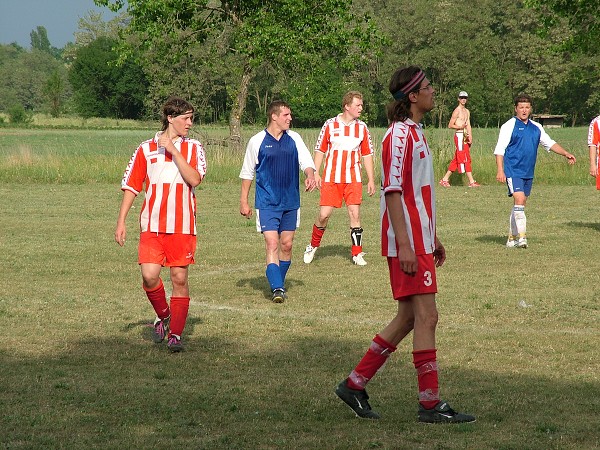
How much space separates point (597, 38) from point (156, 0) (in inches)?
577

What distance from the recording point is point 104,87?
324 feet

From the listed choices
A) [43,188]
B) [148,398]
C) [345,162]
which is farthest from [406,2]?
[148,398]

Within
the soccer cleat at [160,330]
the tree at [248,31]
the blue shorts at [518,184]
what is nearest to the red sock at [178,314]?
the soccer cleat at [160,330]

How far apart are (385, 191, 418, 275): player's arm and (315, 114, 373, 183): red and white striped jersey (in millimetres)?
7606

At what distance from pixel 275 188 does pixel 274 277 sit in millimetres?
910

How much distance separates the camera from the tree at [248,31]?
36812 millimetres

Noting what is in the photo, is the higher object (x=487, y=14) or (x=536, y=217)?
(x=487, y=14)

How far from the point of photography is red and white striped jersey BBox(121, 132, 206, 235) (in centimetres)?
837

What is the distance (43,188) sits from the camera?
86.2 ft

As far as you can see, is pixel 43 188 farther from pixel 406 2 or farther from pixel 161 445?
pixel 406 2

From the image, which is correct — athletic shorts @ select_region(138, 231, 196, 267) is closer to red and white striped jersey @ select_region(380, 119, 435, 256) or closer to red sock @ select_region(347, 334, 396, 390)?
red sock @ select_region(347, 334, 396, 390)

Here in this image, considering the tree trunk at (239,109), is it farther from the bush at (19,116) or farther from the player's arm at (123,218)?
the bush at (19,116)

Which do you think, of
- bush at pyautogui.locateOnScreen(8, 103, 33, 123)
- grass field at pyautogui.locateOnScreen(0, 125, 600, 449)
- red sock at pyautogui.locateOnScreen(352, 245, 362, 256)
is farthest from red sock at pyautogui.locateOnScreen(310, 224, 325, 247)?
bush at pyautogui.locateOnScreen(8, 103, 33, 123)

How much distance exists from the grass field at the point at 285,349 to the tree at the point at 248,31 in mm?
20785
